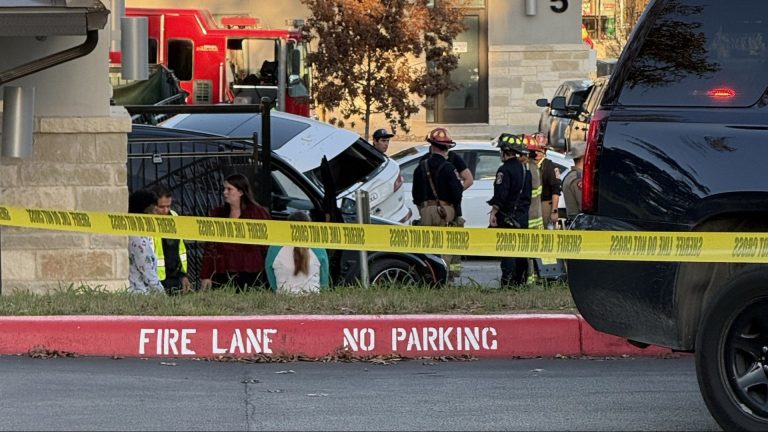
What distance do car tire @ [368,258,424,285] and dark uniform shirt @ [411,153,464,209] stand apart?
155cm

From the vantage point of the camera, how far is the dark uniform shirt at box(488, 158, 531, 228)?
13.8 metres

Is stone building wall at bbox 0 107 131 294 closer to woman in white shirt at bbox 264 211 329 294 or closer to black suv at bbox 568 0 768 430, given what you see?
woman in white shirt at bbox 264 211 329 294

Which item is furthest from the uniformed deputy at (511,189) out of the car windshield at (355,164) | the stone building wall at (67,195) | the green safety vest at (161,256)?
the stone building wall at (67,195)

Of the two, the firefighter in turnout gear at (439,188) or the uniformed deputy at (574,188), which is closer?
the uniformed deputy at (574,188)

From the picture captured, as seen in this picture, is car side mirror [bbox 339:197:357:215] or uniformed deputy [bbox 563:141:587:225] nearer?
uniformed deputy [bbox 563:141:587:225]

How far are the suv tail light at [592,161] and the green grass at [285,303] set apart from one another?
2.70 m

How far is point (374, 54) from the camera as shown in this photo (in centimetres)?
2561

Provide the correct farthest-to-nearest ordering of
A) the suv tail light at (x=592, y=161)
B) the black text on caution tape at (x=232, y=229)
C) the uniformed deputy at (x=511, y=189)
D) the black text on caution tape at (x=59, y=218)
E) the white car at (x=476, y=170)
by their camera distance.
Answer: the white car at (x=476, y=170)
the uniformed deputy at (x=511, y=189)
the black text on caution tape at (x=59, y=218)
the black text on caution tape at (x=232, y=229)
the suv tail light at (x=592, y=161)

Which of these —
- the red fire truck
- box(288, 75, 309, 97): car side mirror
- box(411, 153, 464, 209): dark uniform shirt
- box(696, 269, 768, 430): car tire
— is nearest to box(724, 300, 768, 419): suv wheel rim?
box(696, 269, 768, 430): car tire

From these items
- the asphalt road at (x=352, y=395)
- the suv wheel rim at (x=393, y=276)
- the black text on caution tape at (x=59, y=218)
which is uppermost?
the black text on caution tape at (x=59, y=218)

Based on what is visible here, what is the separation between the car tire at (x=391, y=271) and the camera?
12.6m

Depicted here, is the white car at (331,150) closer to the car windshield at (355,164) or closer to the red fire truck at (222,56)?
the car windshield at (355,164)

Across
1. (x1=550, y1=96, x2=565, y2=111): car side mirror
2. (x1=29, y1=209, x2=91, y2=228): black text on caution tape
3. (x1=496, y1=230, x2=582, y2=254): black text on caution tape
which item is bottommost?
(x1=496, y1=230, x2=582, y2=254): black text on caution tape

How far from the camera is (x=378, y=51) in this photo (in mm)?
25609
